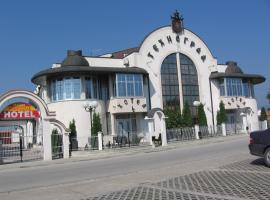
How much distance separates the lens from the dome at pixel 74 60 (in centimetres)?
3659

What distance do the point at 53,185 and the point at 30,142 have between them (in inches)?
1058

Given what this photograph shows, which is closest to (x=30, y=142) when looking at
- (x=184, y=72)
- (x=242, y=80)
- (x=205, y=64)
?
(x=184, y=72)

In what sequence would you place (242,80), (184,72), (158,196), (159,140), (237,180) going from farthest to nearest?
(242,80) < (184,72) < (159,140) < (237,180) < (158,196)

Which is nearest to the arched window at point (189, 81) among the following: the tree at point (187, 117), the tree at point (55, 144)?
the tree at point (187, 117)

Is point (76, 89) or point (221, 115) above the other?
point (76, 89)

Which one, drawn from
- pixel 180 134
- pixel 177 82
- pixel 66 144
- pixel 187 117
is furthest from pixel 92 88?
pixel 66 144

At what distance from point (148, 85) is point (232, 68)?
12531 millimetres

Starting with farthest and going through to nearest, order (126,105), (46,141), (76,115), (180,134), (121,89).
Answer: (121,89)
(126,105)
(180,134)
(76,115)
(46,141)

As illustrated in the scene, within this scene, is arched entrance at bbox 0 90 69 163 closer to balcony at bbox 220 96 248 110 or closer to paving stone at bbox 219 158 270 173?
paving stone at bbox 219 158 270 173

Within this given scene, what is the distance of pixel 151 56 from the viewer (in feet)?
138

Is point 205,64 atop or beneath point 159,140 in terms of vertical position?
atop

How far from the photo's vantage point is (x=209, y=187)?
32.2 ft

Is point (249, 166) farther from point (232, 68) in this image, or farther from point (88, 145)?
point (232, 68)

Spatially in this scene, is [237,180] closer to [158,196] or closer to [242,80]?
[158,196]
